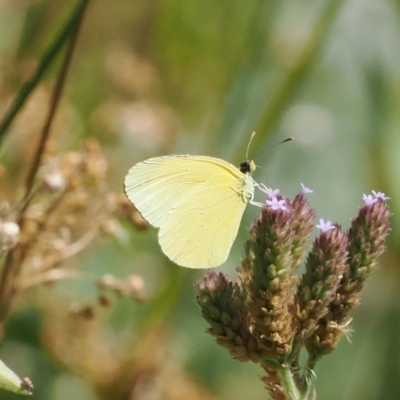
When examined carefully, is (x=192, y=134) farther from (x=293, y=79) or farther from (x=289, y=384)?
(x=289, y=384)

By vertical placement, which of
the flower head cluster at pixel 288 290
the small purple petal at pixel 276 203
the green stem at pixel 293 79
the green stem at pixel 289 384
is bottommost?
the green stem at pixel 289 384

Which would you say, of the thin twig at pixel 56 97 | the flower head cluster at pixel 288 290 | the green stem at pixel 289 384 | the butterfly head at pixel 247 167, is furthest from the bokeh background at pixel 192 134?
the green stem at pixel 289 384

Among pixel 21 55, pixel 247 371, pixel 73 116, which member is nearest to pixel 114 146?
pixel 73 116

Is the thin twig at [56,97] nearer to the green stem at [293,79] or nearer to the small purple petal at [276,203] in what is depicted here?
the small purple petal at [276,203]

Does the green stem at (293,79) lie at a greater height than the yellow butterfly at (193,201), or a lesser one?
greater

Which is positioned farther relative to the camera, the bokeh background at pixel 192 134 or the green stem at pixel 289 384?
the bokeh background at pixel 192 134

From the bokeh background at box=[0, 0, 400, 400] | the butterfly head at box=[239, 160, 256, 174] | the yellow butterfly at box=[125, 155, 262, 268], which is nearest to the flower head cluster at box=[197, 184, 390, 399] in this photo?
the yellow butterfly at box=[125, 155, 262, 268]

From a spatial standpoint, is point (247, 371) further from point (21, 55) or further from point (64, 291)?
point (21, 55)

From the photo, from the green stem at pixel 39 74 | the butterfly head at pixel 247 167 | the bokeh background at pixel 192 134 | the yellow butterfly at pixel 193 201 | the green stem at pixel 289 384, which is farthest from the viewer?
the bokeh background at pixel 192 134

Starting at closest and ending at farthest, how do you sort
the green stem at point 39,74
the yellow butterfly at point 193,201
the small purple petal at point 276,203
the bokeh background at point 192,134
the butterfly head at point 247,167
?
the small purple petal at point 276,203 → the green stem at point 39,74 → the yellow butterfly at point 193,201 → the butterfly head at point 247,167 → the bokeh background at point 192,134

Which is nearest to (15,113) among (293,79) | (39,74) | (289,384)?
(39,74)
